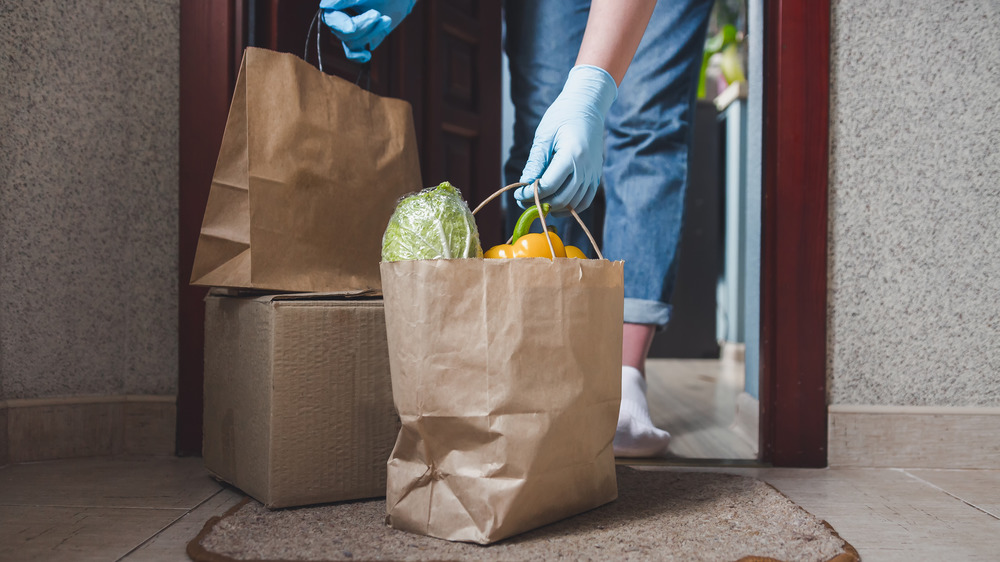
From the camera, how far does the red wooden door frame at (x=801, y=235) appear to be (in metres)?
1.10

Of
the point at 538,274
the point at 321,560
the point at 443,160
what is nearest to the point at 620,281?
the point at 538,274

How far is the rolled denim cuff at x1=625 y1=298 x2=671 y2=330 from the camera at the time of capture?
1241 millimetres

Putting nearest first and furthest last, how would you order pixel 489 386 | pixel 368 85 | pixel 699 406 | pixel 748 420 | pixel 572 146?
pixel 489 386, pixel 572 146, pixel 368 85, pixel 748 420, pixel 699 406

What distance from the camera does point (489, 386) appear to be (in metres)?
0.68

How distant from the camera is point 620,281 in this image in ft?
2.55

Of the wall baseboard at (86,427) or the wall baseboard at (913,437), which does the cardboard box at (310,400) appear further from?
the wall baseboard at (913,437)

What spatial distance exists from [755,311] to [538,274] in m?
0.85

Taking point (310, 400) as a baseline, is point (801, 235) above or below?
above

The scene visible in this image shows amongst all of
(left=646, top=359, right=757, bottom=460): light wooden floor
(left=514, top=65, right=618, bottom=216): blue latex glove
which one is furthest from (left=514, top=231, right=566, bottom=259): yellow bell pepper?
(left=646, top=359, right=757, bottom=460): light wooden floor

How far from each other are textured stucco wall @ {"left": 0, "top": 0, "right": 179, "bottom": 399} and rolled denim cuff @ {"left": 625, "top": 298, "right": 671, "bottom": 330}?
2.66 ft

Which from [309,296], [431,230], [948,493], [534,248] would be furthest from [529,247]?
[948,493]

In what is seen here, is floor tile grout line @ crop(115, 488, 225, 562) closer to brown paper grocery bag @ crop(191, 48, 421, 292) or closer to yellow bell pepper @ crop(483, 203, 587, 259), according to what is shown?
brown paper grocery bag @ crop(191, 48, 421, 292)

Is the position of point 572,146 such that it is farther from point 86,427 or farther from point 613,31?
point 86,427

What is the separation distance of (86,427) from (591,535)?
87cm
